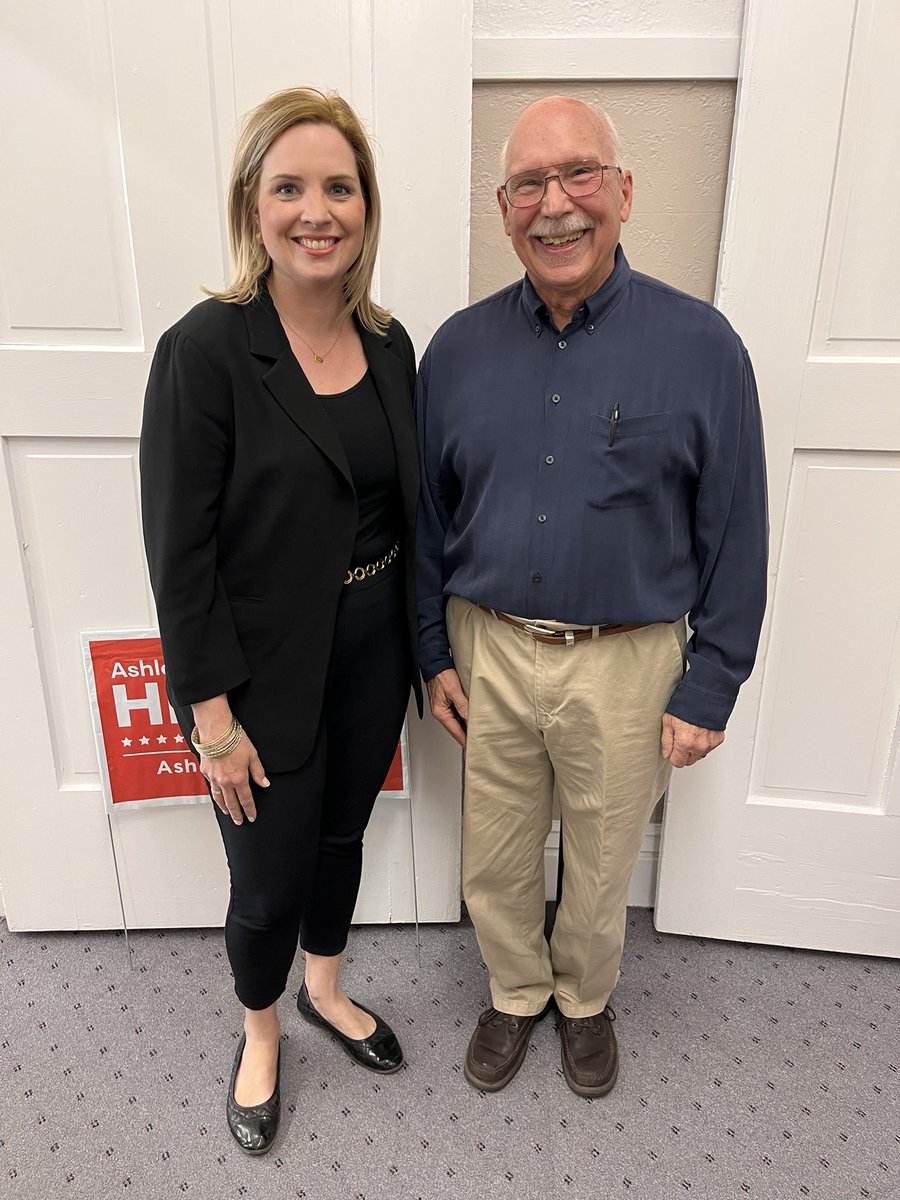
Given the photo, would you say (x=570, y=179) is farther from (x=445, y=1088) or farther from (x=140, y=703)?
(x=445, y=1088)

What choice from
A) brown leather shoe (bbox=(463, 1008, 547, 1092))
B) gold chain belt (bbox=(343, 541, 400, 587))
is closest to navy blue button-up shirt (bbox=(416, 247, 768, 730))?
gold chain belt (bbox=(343, 541, 400, 587))

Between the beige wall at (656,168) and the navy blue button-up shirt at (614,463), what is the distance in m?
0.32

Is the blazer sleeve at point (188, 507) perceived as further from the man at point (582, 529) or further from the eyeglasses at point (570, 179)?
the eyeglasses at point (570, 179)

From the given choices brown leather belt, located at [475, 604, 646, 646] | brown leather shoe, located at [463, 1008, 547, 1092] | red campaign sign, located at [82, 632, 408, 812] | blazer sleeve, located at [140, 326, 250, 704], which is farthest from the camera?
red campaign sign, located at [82, 632, 408, 812]

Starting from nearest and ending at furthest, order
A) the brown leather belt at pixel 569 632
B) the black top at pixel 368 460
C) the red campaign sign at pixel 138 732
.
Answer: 1. the black top at pixel 368 460
2. the brown leather belt at pixel 569 632
3. the red campaign sign at pixel 138 732

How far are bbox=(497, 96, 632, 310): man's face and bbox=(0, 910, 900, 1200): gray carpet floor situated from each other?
135 centimetres

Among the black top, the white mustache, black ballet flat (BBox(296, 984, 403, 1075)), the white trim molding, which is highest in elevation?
the white trim molding

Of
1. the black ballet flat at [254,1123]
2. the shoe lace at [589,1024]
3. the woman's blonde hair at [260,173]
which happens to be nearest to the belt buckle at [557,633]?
the woman's blonde hair at [260,173]

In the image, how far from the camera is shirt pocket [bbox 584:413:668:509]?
4.04ft

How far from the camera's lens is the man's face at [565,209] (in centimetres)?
118

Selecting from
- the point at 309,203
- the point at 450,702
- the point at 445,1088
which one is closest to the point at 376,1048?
the point at 445,1088

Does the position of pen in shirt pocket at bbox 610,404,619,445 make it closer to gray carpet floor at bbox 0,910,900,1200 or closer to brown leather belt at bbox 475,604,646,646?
brown leather belt at bbox 475,604,646,646

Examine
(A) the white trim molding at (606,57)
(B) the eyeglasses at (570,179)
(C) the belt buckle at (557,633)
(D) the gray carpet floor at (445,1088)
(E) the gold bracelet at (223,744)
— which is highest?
(A) the white trim molding at (606,57)

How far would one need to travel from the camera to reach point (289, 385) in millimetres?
1146
